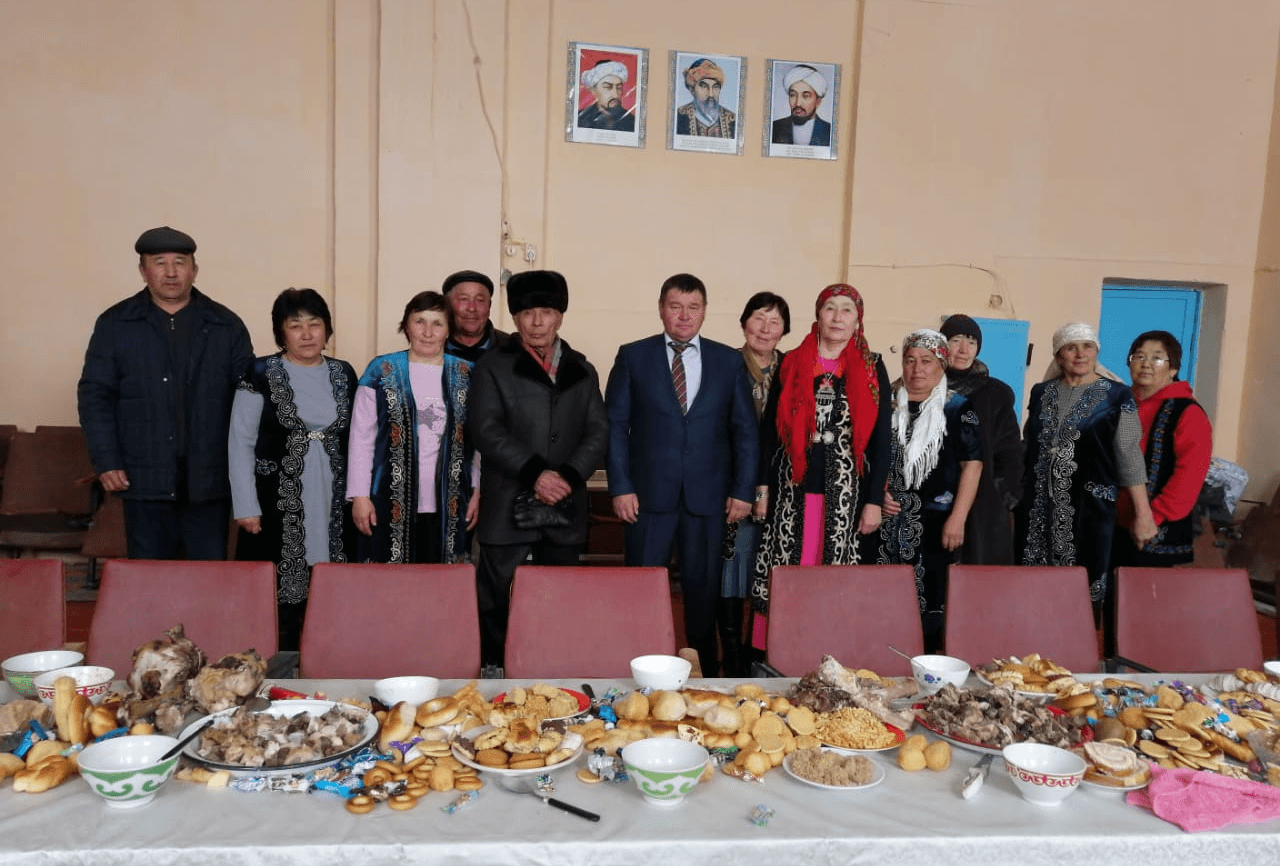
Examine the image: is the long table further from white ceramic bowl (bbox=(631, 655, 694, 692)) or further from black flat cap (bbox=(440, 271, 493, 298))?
black flat cap (bbox=(440, 271, 493, 298))

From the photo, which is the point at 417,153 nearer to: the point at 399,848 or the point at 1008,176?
the point at 1008,176

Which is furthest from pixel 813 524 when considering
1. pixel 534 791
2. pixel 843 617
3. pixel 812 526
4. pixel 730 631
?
pixel 534 791

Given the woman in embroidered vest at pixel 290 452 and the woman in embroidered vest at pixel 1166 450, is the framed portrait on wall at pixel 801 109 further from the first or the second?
the woman in embroidered vest at pixel 290 452

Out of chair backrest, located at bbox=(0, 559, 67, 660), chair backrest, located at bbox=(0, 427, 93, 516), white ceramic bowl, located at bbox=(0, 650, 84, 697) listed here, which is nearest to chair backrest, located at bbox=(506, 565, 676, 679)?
white ceramic bowl, located at bbox=(0, 650, 84, 697)

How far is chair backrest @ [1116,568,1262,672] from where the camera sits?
88.6 inches

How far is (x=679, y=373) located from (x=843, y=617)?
3.99 ft

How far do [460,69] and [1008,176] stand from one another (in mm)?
3357

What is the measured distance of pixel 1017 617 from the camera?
2236 mm

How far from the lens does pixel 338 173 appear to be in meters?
5.13

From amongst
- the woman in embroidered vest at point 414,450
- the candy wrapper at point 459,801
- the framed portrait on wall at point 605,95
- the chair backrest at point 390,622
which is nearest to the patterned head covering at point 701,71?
the framed portrait on wall at point 605,95

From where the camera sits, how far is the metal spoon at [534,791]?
3.89 ft

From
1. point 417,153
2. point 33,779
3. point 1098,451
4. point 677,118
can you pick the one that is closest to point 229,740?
point 33,779

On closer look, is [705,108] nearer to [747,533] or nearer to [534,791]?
[747,533]

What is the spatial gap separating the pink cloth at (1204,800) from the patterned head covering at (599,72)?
15.9 ft
